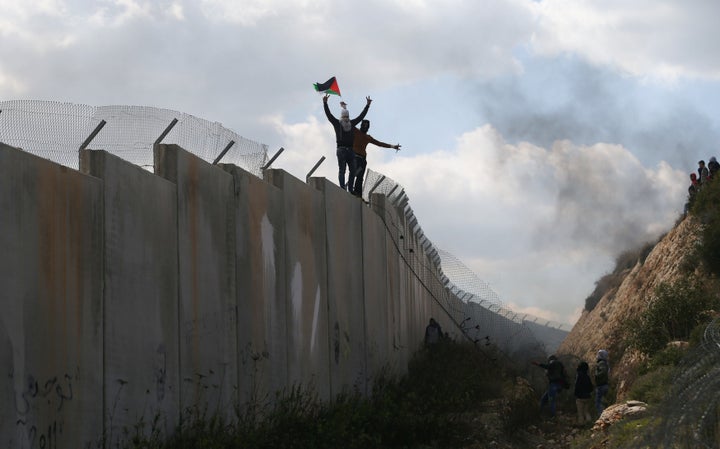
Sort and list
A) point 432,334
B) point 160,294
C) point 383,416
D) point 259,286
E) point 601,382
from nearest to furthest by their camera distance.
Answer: point 160,294
point 259,286
point 383,416
point 601,382
point 432,334

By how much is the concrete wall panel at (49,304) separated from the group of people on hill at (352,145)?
8346mm

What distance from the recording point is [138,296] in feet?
31.1

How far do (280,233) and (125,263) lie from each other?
442 cm

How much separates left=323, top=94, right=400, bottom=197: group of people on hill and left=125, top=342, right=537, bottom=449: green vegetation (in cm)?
305

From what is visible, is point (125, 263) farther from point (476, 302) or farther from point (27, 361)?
point (476, 302)

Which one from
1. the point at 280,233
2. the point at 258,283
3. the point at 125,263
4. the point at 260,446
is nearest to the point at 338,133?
the point at 280,233

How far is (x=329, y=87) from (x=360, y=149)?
1184 millimetres

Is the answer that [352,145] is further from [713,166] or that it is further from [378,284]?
[713,166]

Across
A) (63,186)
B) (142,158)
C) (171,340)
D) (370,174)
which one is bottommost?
(171,340)

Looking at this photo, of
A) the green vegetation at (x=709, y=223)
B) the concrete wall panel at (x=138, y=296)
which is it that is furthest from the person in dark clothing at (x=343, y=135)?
the green vegetation at (x=709, y=223)

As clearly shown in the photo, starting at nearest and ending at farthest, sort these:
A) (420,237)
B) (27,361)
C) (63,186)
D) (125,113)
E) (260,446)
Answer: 1. (27,361)
2. (63,186)
3. (125,113)
4. (260,446)
5. (420,237)

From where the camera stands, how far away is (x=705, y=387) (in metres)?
7.70

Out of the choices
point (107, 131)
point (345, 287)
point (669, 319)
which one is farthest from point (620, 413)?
point (669, 319)

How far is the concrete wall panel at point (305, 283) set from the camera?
13758 millimetres
